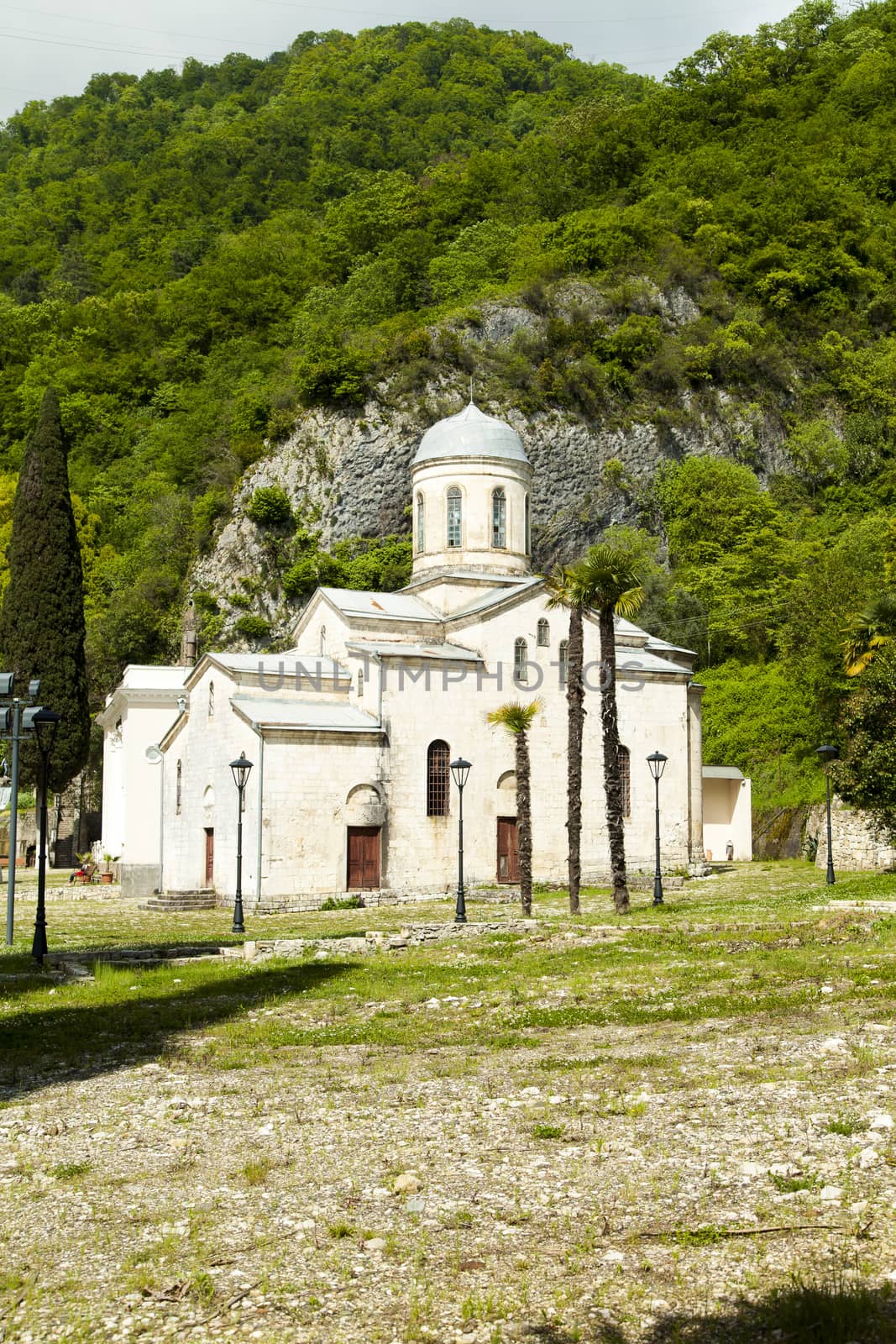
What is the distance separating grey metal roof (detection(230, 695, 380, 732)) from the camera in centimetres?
3032

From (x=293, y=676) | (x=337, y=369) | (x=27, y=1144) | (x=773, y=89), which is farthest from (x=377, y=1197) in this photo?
(x=773, y=89)

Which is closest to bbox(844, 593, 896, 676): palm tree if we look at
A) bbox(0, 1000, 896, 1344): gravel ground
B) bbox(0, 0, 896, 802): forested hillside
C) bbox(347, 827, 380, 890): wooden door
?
bbox(0, 0, 896, 802): forested hillside

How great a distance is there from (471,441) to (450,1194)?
32.8m

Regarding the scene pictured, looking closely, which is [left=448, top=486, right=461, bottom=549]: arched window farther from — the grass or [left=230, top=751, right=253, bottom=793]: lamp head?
the grass

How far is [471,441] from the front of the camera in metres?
37.4

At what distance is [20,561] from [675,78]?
63.3 meters

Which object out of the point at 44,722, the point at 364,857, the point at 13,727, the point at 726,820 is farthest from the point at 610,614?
the point at 726,820

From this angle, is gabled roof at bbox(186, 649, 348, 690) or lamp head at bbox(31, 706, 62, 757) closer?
lamp head at bbox(31, 706, 62, 757)

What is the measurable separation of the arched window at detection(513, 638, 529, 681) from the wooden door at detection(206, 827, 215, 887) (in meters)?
9.74

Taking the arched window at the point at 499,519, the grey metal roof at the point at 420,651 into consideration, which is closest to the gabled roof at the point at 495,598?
the grey metal roof at the point at 420,651

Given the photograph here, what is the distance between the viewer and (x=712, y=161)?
75.2m

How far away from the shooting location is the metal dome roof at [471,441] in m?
37.3

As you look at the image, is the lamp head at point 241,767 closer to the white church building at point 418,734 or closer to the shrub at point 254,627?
the white church building at point 418,734

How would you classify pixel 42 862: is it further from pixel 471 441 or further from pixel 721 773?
pixel 721 773
